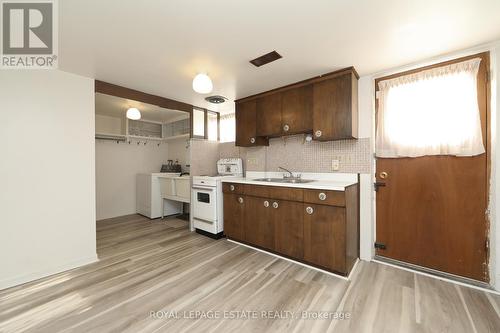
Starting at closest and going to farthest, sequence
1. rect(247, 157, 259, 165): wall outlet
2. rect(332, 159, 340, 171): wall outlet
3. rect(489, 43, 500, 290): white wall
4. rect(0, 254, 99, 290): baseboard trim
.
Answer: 1. rect(489, 43, 500, 290): white wall
2. rect(0, 254, 99, 290): baseboard trim
3. rect(332, 159, 340, 171): wall outlet
4. rect(247, 157, 259, 165): wall outlet

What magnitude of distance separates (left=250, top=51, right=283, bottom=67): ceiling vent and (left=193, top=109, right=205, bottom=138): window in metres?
1.76

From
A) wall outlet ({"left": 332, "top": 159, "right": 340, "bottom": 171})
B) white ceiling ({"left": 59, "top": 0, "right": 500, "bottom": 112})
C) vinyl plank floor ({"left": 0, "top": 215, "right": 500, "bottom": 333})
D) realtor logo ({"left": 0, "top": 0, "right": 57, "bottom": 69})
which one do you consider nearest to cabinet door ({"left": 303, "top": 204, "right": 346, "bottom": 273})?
vinyl plank floor ({"left": 0, "top": 215, "right": 500, "bottom": 333})

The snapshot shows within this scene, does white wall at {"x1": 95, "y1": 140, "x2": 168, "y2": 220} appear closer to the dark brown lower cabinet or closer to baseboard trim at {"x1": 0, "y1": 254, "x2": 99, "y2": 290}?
baseboard trim at {"x1": 0, "y1": 254, "x2": 99, "y2": 290}

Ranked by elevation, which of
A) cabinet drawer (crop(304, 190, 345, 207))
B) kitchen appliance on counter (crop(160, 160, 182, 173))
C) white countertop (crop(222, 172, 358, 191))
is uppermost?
kitchen appliance on counter (crop(160, 160, 182, 173))

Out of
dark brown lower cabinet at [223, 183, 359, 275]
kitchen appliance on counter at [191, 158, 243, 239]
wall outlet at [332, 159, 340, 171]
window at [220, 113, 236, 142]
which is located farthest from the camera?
window at [220, 113, 236, 142]

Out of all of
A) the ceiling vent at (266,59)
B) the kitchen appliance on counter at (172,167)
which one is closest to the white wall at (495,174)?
the ceiling vent at (266,59)

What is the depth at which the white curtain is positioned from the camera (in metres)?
1.78

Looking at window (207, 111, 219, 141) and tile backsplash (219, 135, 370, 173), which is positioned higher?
window (207, 111, 219, 141)

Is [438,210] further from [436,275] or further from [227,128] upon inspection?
[227,128]

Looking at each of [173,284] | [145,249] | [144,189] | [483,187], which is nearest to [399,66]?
[483,187]

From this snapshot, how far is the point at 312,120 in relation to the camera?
2.41 meters

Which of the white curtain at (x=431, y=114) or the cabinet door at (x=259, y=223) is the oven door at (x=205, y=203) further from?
the white curtain at (x=431, y=114)

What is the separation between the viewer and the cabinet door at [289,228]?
2162 millimetres

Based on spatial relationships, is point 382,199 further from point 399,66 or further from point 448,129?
point 399,66
